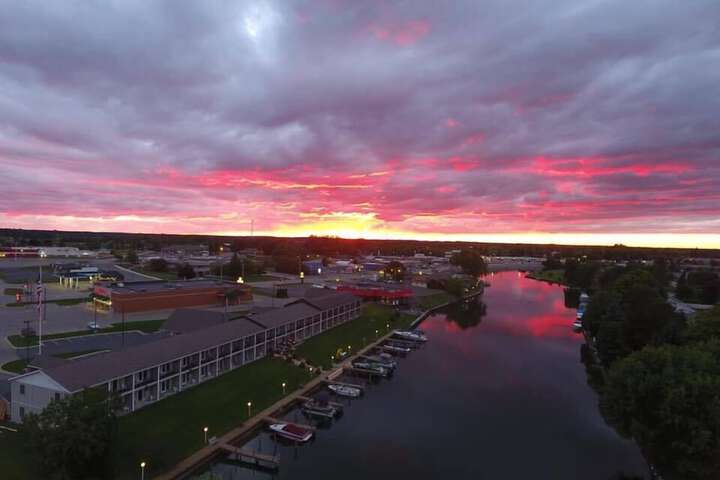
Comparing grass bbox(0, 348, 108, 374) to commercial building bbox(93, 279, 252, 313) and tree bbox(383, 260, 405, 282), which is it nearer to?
commercial building bbox(93, 279, 252, 313)

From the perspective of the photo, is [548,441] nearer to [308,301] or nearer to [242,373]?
[242,373]

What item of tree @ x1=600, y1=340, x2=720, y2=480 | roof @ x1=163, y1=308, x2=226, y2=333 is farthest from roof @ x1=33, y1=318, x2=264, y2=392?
tree @ x1=600, y1=340, x2=720, y2=480

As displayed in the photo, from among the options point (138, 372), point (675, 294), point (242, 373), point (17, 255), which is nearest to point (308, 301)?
point (242, 373)

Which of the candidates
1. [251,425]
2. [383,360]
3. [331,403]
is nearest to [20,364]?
[251,425]

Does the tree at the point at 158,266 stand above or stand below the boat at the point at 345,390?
above

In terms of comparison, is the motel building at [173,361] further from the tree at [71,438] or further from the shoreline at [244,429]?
the shoreline at [244,429]

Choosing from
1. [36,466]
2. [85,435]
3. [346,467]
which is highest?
[85,435]

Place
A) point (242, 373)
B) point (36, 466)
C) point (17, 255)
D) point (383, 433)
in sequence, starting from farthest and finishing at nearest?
point (17, 255) < point (242, 373) < point (383, 433) < point (36, 466)

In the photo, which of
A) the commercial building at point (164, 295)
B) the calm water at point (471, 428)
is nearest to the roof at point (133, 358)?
the calm water at point (471, 428)
